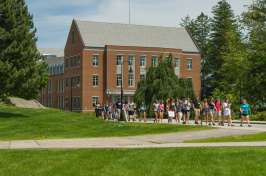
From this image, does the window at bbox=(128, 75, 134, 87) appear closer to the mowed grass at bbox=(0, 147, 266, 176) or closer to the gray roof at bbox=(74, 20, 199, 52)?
the gray roof at bbox=(74, 20, 199, 52)

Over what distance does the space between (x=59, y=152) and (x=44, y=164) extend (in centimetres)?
230

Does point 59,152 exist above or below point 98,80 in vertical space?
below

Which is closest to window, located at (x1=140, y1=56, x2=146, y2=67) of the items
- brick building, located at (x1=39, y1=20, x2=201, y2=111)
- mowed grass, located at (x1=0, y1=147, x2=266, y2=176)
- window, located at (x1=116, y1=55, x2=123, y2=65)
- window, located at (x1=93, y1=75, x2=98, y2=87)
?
brick building, located at (x1=39, y1=20, x2=201, y2=111)

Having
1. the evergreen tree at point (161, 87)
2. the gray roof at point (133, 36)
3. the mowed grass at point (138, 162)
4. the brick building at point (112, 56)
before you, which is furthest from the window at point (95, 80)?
the mowed grass at point (138, 162)

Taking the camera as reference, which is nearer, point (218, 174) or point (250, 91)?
point (218, 174)

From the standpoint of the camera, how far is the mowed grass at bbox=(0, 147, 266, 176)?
1020 centimetres

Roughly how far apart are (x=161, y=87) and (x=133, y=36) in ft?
85.7

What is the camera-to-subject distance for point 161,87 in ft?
165

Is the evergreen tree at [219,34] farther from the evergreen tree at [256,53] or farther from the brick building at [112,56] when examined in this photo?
the evergreen tree at [256,53]

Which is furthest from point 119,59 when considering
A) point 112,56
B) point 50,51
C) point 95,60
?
point 50,51

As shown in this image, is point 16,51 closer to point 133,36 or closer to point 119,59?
point 119,59

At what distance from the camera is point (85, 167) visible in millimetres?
10766

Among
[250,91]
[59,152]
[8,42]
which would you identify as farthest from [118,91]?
[59,152]

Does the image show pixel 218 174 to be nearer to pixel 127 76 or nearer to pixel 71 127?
pixel 71 127
